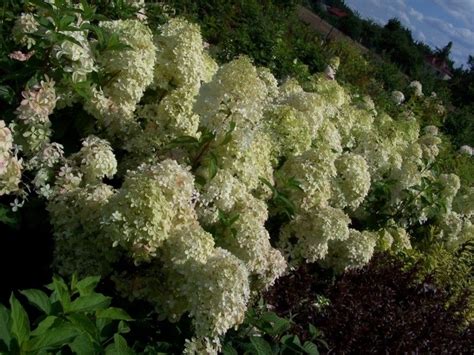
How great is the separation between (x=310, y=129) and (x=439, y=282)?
1872mm

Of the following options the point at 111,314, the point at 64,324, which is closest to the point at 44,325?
the point at 64,324

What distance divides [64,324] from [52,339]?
114 millimetres

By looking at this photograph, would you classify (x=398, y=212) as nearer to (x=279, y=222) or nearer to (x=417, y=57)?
(x=279, y=222)

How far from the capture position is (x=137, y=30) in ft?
11.0

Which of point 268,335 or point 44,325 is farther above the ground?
point 44,325

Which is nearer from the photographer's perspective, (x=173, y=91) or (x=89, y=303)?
(x=89, y=303)

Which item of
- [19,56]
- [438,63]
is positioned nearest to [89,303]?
[19,56]

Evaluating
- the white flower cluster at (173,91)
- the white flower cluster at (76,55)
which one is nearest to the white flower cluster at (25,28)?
the white flower cluster at (76,55)

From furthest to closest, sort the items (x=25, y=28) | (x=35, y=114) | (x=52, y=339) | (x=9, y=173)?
(x=25, y=28) < (x=35, y=114) < (x=9, y=173) < (x=52, y=339)

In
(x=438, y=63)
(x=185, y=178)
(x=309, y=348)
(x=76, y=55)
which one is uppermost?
(x=76, y=55)

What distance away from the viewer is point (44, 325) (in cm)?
206

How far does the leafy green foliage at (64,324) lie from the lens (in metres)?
1.96

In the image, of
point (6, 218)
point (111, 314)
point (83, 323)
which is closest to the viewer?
point (83, 323)

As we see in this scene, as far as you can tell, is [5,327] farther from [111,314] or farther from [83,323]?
[111,314]
